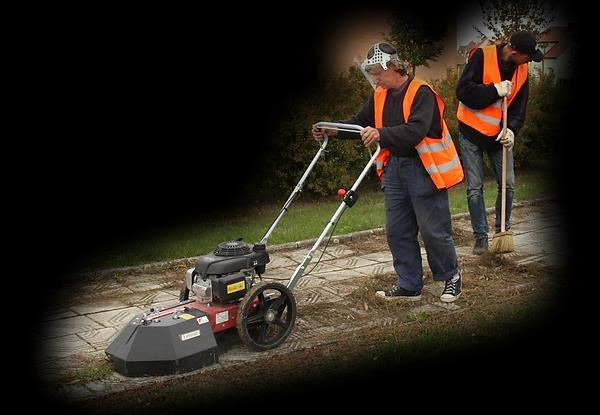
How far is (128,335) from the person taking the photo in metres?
4.44

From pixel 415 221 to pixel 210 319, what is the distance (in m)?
1.99

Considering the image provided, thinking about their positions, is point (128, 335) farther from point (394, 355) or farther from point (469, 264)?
point (469, 264)

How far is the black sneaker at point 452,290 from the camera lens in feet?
18.9

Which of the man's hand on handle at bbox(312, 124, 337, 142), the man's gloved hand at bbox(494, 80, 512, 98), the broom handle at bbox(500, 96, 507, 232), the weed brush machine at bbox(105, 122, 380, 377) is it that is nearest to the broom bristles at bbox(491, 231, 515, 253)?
the broom handle at bbox(500, 96, 507, 232)

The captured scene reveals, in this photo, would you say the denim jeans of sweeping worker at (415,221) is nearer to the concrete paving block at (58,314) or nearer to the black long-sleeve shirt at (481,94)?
the black long-sleeve shirt at (481,94)

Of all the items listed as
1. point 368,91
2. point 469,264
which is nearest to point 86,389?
point 469,264

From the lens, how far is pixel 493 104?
682cm

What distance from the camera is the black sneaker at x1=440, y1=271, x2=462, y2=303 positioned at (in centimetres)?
577

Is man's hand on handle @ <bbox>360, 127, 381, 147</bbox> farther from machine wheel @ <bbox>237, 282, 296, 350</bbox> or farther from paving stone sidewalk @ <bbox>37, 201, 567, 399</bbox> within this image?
paving stone sidewalk @ <bbox>37, 201, 567, 399</bbox>

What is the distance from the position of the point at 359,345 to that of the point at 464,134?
297 centimetres

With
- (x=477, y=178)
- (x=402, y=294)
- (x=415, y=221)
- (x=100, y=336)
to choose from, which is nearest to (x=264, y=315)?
(x=100, y=336)

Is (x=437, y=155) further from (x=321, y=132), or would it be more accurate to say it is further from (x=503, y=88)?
(x=503, y=88)

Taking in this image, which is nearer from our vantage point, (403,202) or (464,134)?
(403,202)

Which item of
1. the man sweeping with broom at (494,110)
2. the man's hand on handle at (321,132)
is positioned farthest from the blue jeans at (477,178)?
the man's hand on handle at (321,132)
